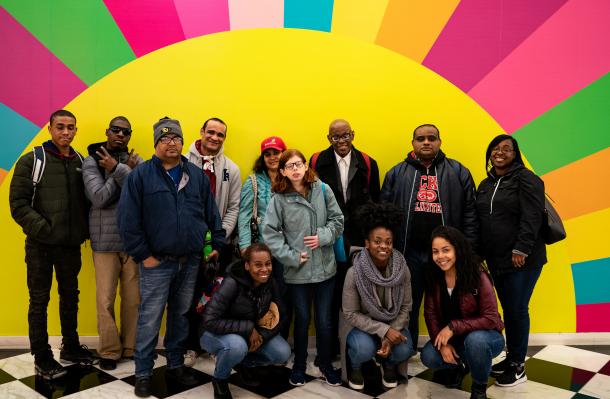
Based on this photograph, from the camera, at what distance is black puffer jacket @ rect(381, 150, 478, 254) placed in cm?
276

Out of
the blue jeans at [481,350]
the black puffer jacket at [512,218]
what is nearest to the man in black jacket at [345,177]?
the black puffer jacket at [512,218]

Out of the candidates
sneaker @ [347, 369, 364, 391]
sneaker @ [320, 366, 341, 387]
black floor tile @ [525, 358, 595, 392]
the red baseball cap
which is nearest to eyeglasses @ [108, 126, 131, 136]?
the red baseball cap

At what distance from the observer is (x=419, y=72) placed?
324 centimetres

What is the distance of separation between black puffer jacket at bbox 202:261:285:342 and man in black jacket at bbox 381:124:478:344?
93 centimetres

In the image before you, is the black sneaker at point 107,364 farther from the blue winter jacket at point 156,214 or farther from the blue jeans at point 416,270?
the blue jeans at point 416,270

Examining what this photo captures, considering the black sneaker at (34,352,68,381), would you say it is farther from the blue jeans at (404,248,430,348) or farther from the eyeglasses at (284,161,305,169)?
the blue jeans at (404,248,430,348)

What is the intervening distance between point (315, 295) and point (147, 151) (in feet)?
5.42

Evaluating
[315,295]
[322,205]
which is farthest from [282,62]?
[315,295]

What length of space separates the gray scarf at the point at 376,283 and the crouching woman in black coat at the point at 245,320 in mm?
490

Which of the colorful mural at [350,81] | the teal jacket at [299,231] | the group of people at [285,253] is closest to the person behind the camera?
the group of people at [285,253]

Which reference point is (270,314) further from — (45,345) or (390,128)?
(390,128)

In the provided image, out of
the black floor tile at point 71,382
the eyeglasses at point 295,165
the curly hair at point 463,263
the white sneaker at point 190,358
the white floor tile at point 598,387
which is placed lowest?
the white floor tile at point 598,387

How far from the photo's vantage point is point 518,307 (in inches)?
102

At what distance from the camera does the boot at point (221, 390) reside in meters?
2.34
